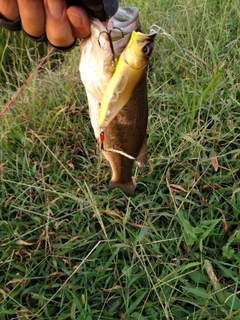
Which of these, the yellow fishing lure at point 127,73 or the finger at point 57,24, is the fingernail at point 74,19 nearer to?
the finger at point 57,24

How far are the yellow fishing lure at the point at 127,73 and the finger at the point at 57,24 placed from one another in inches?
9.1

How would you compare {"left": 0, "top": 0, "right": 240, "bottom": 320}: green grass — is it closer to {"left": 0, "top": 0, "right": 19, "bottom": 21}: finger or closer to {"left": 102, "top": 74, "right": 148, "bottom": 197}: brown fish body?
{"left": 102, "top": 74, "right": 148, "bottom": 197}: brown fish body

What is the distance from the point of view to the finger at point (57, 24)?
1346mm

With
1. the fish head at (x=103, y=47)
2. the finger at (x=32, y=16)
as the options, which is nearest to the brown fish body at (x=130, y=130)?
the fish head at (x=103, y=47)

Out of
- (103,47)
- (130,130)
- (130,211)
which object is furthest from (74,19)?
(130,211)

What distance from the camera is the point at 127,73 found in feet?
4.04

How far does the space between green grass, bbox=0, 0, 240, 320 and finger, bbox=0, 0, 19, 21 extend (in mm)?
751

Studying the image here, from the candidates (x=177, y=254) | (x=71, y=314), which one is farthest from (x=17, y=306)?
(x=177, y=254)

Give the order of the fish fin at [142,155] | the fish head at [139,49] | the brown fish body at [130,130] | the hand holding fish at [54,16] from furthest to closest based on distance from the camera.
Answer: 1. the fish fin at [142,155]
2. the brown fish body at [130,130]
3. the hand holding fish at [54,16]
4. the fish head at [139,49]

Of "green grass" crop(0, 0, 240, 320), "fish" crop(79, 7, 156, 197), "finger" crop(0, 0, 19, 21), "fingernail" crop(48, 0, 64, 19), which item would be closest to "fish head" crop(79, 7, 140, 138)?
"fish" crop(79, 7, 156, 197)

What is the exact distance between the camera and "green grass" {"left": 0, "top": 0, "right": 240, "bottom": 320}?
1.78 m

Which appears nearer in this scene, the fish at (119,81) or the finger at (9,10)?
the fish at (119,81)

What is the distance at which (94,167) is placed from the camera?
234cm

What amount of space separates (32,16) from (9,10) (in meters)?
0.09
